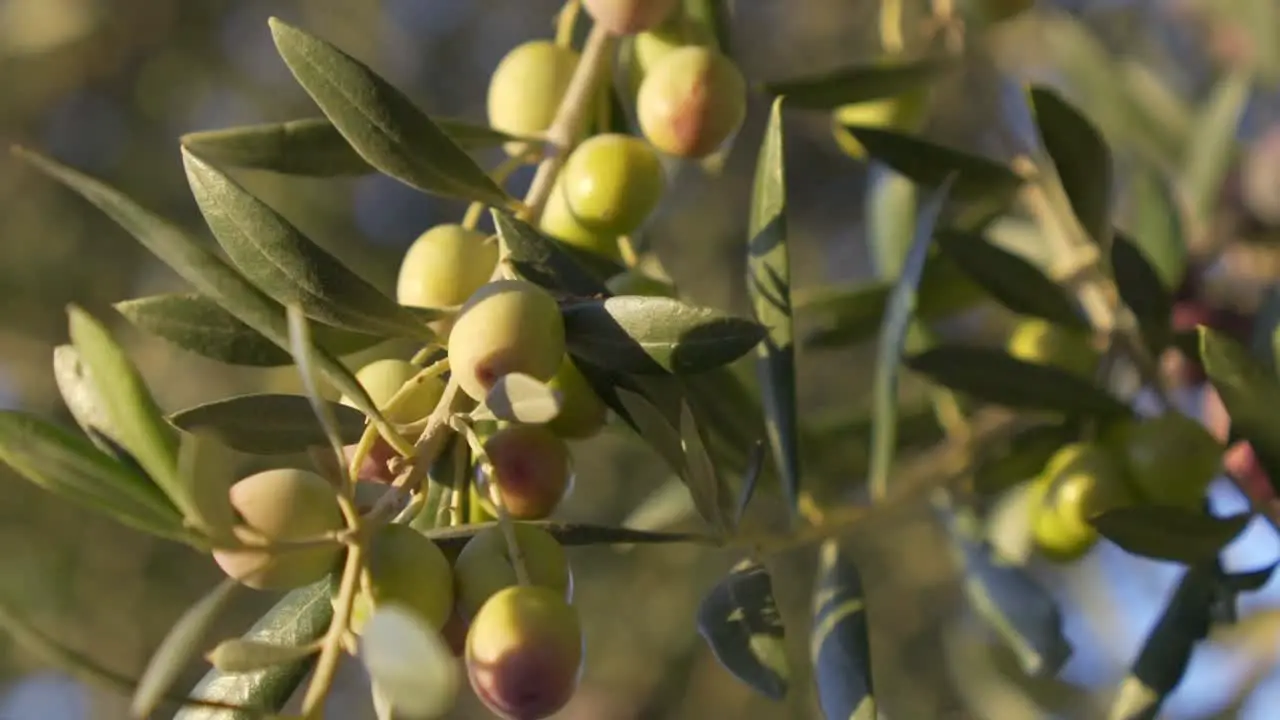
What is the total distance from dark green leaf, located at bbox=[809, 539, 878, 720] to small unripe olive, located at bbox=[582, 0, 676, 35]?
0.31 metres

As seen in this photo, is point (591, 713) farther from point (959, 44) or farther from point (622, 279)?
point (622, 279)

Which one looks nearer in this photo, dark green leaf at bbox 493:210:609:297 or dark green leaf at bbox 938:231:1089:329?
dark green leaf at bbox 493:210:609:297

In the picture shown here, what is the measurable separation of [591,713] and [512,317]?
1.43 metres

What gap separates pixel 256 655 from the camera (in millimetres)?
450

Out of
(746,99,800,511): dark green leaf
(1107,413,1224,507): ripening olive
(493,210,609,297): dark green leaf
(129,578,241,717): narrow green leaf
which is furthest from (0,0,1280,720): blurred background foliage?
(129,578,241,717): narrow green leaf

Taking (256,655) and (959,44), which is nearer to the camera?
(256,655)

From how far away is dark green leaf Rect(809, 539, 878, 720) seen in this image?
59 centimetres

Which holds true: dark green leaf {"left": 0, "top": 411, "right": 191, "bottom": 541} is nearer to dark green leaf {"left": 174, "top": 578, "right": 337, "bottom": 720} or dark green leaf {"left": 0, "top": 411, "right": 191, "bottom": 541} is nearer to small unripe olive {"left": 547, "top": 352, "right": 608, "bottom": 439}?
dark green leaf {"left": 174, "top": 578, "right": 337, "bottom": 720}

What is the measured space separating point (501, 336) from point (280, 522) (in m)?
0.11

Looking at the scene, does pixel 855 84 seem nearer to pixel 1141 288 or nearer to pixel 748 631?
pixel 1141 288

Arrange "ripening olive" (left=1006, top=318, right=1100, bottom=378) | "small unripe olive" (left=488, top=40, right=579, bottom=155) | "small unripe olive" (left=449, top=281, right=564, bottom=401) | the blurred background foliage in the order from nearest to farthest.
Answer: "small unripe olive" (left=449, top=281, right=564, bottom=401), "small unripe olive" (left=488, top=40, right=579, bottom=155), "ripening olive" (left=1006, top=318, right=1100, bottom=378), the blurred background foliage

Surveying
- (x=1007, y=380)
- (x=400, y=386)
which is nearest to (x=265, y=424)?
(x=400, y=386)

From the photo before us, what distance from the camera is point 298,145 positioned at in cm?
70

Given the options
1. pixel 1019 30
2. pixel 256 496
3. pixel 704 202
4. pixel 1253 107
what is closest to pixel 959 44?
pixel 256 496
